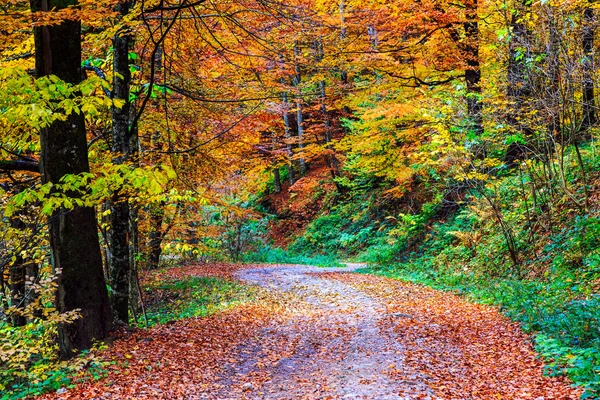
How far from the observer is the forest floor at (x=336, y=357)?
5.41 meters

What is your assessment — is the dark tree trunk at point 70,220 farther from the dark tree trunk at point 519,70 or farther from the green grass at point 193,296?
the dark tree trunk at point 519,70

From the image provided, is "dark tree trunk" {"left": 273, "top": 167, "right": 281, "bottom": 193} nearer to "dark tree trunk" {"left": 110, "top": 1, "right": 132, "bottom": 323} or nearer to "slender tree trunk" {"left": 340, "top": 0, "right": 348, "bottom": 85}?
"slender tree trunk" {"left": 340, "top": 0, "right": 348, "bottom": 85}

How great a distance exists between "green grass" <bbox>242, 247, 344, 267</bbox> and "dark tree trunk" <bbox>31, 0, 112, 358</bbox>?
14205 mm

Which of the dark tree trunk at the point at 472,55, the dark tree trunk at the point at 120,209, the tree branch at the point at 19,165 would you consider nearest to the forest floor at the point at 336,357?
the dark tree trunk at the point at 120,209

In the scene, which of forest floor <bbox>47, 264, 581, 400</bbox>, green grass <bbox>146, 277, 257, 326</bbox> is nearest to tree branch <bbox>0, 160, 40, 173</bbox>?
forest floor <bbox>47, 264, 581, 400</bbox>

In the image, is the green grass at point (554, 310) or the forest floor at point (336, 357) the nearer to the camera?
the green grass at point (554, 310)

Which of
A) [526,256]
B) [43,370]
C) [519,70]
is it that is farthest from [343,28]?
[43,370]

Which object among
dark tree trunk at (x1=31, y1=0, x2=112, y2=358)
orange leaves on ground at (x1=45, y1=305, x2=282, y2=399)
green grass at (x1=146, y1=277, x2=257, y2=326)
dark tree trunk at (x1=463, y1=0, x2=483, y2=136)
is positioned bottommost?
green grass at (x1=146, y1=277, x2=257, y2=326)

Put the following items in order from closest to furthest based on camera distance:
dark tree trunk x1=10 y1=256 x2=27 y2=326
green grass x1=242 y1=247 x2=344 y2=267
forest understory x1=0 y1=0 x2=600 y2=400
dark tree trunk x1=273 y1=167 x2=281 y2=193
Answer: forest understory x1=0 y1=0 x2=600 y2=400
dark tree trunk x1=10 y1=256 x2=27 y2=326
green grass x1=242 y1=247 x2=344 y2=267
dark tree trunk x1=273 y1=167 x2=281 y2=193

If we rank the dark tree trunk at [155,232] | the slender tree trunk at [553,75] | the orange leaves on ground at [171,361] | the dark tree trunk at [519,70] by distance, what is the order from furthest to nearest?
the dark tree trunk at [155,232], the dark tree trunk at [519,70], the slender tree trunk at [553,75], the orange leaves on ground at [171,361]

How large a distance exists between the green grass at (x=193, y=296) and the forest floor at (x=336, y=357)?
5.73ft

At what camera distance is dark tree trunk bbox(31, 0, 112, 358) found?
630cm

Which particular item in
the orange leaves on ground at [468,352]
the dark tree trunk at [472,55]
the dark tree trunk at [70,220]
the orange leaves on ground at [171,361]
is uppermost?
the dark tree trunk at [472,55]

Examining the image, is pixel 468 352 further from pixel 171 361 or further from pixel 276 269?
pixel 276 269
